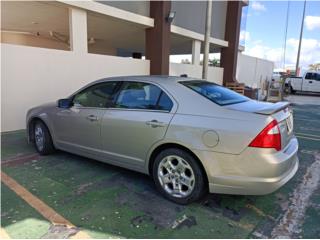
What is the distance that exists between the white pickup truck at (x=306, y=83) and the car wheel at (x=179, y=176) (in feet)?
79.3

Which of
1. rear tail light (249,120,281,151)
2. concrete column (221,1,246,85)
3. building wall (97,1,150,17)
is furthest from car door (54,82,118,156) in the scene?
concrete column (221,1,246,85)

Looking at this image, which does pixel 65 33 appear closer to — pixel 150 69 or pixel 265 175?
pixel 150 69

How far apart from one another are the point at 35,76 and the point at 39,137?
7.98 ft

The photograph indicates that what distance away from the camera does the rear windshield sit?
3.33 meters

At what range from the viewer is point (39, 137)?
490 centimetres

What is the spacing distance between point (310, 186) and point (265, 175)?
1573 millimetres

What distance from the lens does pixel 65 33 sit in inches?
525

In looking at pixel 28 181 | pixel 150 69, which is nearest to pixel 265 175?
pixel 28 181

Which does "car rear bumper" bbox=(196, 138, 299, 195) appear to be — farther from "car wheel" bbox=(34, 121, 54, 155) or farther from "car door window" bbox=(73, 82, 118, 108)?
"car wheel" bbox=(34, 121, 54, 155)

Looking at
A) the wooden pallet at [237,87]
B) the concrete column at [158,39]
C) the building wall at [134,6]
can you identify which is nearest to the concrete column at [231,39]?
the wooden pallet at [237,87]

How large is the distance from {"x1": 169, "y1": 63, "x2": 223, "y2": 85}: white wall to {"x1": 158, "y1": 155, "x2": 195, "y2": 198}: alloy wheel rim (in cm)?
816

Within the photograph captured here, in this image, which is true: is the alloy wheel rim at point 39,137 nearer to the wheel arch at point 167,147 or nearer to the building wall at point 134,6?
the wheel arch at point 167,147

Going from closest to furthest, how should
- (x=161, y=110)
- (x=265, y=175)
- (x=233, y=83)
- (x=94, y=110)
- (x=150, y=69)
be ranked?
(x=265, y=175)
(x=161, y=110)
(x=94, y=110)
(x=150, y=69)
(x=233, y=83)

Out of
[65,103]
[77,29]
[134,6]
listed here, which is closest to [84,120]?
[65,103]
